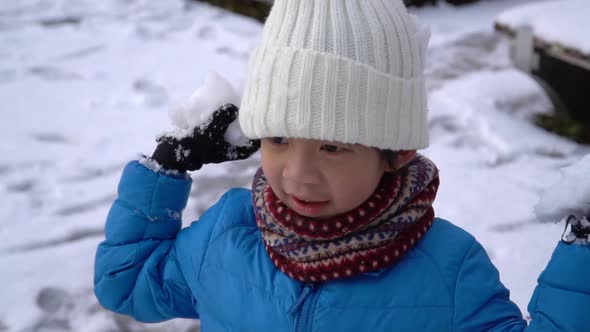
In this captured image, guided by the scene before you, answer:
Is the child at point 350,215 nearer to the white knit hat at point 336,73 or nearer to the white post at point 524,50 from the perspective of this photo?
the white knit hat at point 336,73

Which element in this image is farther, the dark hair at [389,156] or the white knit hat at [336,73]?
the dark hair at [389,156]

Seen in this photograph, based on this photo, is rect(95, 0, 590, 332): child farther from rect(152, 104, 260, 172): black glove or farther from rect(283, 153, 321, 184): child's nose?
rect(152, 104, 260, 172): black glove

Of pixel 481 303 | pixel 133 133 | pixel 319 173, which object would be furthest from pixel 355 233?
pixel 133 133

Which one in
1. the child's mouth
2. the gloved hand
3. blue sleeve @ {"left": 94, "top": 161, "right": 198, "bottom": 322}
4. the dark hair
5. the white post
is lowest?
the white post

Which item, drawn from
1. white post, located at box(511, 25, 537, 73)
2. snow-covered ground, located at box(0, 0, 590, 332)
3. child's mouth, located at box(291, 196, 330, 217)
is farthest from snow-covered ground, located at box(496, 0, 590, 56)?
child's mouth, located at box(291, 196, 330, 217)

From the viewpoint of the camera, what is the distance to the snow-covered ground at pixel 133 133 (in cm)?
260

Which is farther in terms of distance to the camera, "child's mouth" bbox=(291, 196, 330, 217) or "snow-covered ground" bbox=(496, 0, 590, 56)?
"snow-covered ground" bbox=(496, 0, 590, 56)

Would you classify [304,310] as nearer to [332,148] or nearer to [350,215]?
[350,215]

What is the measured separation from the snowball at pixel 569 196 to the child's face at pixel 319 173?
338mm

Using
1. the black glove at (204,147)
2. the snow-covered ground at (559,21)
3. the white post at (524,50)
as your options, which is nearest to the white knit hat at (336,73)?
the black glove at (204,147)

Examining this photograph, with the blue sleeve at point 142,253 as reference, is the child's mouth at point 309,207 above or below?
above

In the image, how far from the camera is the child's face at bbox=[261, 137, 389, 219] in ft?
4.21

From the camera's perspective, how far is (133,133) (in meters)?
3.72

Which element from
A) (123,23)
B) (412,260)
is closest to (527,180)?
(412,260)
